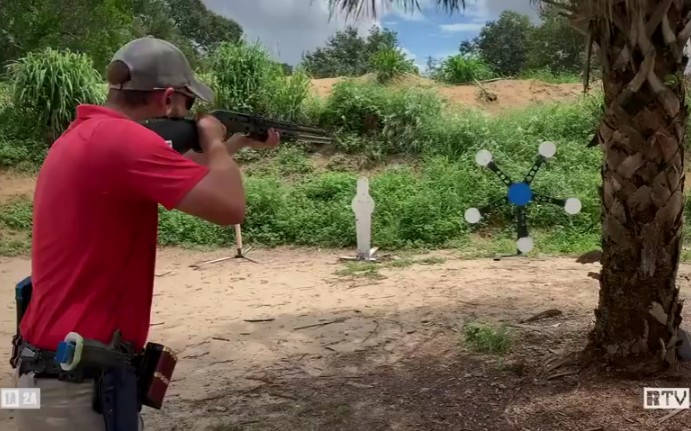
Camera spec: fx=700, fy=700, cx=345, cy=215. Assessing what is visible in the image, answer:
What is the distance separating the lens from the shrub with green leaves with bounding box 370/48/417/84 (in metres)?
14.1

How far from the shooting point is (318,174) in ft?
36.1

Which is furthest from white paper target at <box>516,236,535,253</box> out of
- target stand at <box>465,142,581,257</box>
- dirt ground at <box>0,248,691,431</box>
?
dirt ground at <box>0,248,691,431</box>

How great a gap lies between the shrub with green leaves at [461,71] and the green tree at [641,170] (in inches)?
487

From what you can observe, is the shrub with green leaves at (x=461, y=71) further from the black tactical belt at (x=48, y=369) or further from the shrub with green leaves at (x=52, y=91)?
the black tactical belt at (x=48, y=369)

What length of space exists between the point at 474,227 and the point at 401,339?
480 centimetres

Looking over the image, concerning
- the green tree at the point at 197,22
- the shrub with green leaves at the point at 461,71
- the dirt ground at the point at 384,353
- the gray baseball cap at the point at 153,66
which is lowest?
the dirt ground at the point at 384,353

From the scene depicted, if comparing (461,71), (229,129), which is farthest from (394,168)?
(229,129)

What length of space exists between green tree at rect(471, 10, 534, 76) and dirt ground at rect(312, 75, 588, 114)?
6.30 meters

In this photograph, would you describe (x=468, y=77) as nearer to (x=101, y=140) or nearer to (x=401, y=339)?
(x=401, y=339)

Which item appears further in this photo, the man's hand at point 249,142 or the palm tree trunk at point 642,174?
the palm tree trunk at point 642,174

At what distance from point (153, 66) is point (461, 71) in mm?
14186

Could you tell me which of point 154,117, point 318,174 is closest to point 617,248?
point 154,117

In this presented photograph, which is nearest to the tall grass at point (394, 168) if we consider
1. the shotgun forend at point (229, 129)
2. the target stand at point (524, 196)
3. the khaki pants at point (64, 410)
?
the target stand at point (524, 196)

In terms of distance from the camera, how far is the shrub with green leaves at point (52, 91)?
11.2 m
